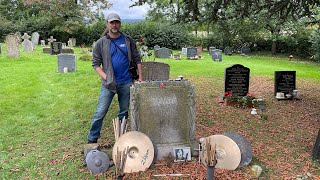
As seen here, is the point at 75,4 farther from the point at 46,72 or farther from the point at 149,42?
the point at 46,72

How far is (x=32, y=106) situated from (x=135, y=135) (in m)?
4.86

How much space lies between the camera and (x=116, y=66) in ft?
17.3

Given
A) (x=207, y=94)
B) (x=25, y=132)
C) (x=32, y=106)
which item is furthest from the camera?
(x=207, y=94)

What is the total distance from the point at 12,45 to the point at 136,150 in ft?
51.3

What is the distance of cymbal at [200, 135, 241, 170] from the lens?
486 centimetres

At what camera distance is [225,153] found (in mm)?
4910

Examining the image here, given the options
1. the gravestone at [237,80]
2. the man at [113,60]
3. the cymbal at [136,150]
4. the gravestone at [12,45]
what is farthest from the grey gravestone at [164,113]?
the gravestone at [12,45]

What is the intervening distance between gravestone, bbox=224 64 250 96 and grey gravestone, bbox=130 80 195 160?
4.72 metres

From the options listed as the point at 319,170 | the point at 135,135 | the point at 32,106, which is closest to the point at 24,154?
the point at 135,135

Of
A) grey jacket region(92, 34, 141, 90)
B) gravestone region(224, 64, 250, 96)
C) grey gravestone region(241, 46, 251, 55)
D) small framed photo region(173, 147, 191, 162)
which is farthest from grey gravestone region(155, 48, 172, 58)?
small framed photo region(173, 147, 191, 162)

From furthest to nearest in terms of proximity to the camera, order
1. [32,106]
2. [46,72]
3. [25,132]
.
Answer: [46,72] → [32,106] → [25,132]

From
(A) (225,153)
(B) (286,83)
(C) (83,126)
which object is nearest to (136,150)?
(A) (225,153)

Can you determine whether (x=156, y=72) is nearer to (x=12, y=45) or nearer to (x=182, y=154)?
(x=182, y=154)

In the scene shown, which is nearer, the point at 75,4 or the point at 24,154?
the point at 24,154
